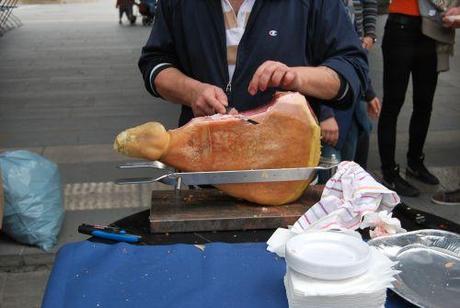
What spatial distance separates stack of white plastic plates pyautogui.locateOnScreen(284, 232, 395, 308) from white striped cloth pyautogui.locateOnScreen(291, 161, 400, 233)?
0.28m

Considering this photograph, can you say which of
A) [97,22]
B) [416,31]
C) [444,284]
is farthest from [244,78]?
[97,22]

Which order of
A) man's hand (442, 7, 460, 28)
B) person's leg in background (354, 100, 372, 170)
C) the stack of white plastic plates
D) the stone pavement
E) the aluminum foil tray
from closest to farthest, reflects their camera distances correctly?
the stack of white plastic plates < the aluminum foil tray < person's leg in background (354, 100, 372, 170) < man's hand (442, 7, 460, 28) < the stone pavement

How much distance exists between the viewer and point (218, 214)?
65.4 inches

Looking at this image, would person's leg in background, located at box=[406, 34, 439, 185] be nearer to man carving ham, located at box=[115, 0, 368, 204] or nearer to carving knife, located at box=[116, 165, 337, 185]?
man carving ham, located at box=[115, 0, 368, 204]

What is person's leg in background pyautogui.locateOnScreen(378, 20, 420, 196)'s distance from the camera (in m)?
4.20

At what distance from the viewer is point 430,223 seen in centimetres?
164

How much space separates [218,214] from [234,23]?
68 centimetres

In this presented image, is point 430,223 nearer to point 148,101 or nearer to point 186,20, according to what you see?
point 186,20

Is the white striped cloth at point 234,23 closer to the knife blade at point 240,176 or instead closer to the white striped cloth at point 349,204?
the knife blade at point 240,176

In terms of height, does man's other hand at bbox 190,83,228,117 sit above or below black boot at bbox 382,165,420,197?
above

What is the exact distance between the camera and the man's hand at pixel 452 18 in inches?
151

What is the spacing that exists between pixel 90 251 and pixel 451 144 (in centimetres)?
511

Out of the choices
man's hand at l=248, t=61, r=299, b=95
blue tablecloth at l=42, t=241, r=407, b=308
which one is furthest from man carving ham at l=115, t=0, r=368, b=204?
blue tablecloth at l=42, t=241, r=407, b=308

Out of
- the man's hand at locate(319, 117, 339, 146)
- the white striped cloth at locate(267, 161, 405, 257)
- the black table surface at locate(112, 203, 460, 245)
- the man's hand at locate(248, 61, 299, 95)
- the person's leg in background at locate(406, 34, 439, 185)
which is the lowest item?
the person's leg in background at locate(406, 34, 439, 185)
